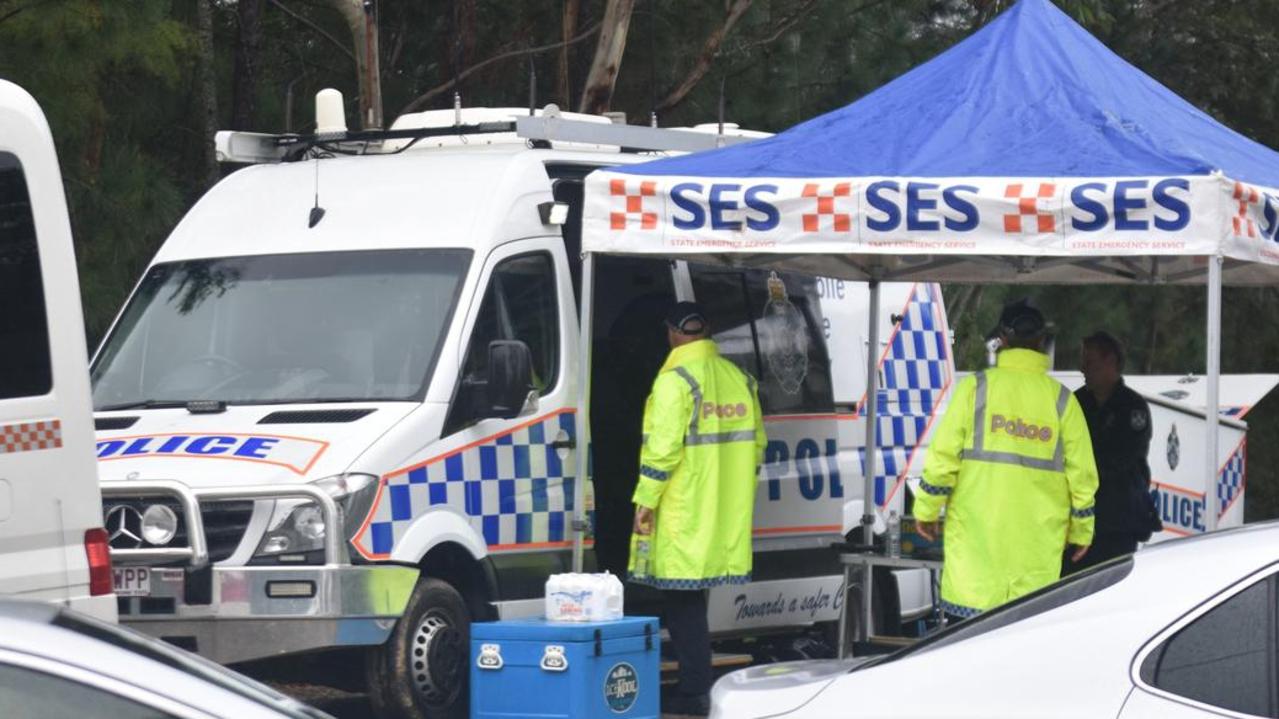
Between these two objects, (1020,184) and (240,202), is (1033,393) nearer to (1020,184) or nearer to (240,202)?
(1020,184)

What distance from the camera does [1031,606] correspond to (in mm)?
5188

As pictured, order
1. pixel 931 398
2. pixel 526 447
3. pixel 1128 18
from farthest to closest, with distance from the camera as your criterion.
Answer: pixel 1128 18 → pixel 931 398 → pixel 526 447

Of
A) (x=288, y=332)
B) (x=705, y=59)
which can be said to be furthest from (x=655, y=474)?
(x=705, y=59)

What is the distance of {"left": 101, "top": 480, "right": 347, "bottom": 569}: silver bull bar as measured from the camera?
8070mm

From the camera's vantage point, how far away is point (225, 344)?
9242 millimetres

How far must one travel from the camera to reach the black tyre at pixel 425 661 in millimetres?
8469

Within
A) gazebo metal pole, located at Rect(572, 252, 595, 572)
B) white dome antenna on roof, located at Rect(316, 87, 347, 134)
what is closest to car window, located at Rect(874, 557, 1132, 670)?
gazebo metal pole, located at Rect(572, 252, 595, 572)

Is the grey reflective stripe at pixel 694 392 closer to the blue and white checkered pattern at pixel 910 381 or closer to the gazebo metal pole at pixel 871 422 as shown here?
the gazebo metal pole at pixel 871 422

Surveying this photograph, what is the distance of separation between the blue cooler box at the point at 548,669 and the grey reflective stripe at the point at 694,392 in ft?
4.37

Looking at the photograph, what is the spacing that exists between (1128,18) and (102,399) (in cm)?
1565

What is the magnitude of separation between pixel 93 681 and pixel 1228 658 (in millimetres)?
2439

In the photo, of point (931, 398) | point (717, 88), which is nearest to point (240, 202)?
point (931, 398)

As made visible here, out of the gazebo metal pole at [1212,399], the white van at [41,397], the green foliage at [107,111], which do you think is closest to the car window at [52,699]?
the white van at [41,397]

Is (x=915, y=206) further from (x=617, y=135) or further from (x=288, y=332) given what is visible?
(x=288, y=332)
